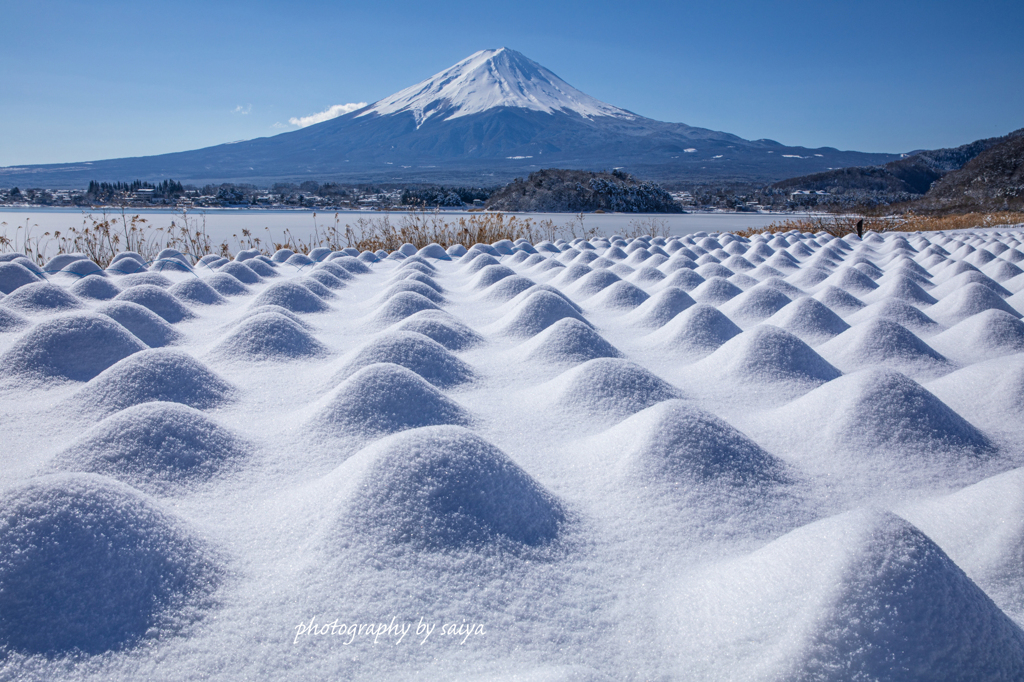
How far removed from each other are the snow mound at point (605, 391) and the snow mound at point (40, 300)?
2488 millimetres

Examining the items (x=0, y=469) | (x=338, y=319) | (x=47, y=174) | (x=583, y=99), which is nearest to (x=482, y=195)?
(x=338, y=319)

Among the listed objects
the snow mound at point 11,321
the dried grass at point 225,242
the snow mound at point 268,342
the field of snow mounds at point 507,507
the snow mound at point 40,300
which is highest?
the dried grass at point 225,242

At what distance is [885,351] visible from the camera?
2334 mm

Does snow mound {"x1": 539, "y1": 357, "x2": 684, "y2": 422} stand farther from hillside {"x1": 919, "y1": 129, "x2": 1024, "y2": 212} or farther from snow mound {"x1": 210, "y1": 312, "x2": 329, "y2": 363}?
hillside {"x1": 919, "y1": 129, "x2": 1024, "y2": 212}

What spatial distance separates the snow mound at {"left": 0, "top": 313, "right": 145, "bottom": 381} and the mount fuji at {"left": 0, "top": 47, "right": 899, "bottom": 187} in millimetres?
65004

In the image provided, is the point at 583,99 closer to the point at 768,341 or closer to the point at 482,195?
the point at 482,195

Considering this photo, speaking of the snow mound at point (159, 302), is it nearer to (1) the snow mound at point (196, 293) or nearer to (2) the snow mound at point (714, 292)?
(1) the snow mound at point (196, 293)

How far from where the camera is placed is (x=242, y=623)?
874mm

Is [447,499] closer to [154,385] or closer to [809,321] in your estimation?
[154,385]

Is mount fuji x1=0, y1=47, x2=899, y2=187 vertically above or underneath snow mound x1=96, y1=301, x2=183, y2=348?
above

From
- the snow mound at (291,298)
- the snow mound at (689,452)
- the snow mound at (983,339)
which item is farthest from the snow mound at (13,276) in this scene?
the snow mound at (983,339)

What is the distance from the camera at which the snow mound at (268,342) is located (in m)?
2.25

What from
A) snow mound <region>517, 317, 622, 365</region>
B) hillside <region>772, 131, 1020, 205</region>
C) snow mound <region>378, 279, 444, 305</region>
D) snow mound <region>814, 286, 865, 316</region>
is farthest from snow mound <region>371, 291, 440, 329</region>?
hillside <region>772, 131, 1020, 205</region>

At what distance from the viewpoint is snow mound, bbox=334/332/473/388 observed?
2.01 meters
